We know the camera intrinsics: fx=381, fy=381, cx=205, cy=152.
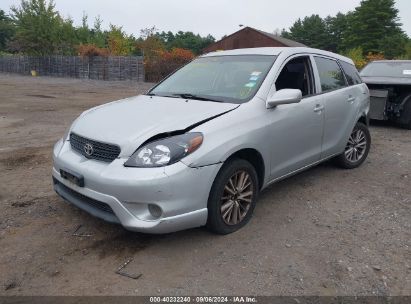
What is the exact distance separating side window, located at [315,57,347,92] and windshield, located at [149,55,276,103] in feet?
2.91

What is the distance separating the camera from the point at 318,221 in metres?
3.88

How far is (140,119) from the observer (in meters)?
3.40

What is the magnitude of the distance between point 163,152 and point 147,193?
0.35 metres

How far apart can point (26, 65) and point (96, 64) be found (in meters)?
15.2

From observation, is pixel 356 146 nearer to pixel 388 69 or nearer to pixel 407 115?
pixel 407 115

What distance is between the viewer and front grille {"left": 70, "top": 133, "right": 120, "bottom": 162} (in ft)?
10.3

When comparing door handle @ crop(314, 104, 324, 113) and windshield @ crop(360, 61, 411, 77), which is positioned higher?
windshield @ crop(360, 61, 411, 77)

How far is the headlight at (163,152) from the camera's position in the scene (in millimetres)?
2998

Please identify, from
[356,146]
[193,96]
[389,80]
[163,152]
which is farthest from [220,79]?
[389,80]

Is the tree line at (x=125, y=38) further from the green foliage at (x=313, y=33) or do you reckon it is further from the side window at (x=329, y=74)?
the side window at (x=329, y=74)

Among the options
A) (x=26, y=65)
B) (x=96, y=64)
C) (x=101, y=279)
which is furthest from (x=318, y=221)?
(x=26, y=65)

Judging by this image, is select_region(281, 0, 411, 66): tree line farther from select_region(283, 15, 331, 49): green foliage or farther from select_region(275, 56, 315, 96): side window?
select_region(275, 56, 315, 96): side window

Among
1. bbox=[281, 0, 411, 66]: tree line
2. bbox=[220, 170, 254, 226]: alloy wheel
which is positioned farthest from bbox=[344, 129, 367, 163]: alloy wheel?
bbox=[281, 0, 411, 66]: tree line

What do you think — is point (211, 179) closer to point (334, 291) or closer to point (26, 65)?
point (334, 291)
